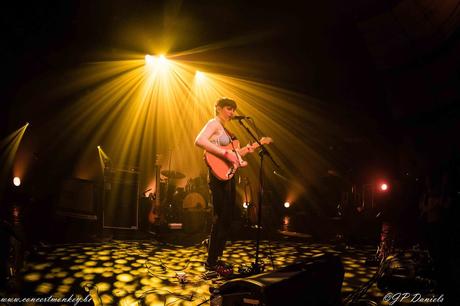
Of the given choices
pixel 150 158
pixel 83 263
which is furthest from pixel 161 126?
pixel 83 263

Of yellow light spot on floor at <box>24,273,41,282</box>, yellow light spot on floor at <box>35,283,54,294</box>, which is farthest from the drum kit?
yellow light spot on floor at <box>35,283,54,294</box>

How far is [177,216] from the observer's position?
845 cm


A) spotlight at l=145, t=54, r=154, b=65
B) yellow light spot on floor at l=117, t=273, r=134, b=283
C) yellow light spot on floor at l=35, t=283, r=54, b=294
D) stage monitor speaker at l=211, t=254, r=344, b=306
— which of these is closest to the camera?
stage monitor speaker at l=211, t=254, r=344, b=306

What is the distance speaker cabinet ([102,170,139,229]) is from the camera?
6.56m

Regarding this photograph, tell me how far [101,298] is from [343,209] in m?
7.40

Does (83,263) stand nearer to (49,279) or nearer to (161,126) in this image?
(49,279)

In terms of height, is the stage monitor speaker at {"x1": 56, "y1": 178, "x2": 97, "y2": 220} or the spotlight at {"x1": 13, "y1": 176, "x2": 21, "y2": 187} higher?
the spotlight at {"x1": 13, "y1": 176, "x2": 21, "y2": 187}

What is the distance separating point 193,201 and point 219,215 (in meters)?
5.27

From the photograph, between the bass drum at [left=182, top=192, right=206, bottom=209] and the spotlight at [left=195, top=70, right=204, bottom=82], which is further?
the spotlight at [left=195, top=70, right=204, bottom=82]

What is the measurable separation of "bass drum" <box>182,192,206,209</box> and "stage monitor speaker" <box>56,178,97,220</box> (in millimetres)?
2700

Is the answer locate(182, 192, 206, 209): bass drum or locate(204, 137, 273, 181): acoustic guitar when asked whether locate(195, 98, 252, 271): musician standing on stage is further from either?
locate(182, 192, 206, 209): bass drum

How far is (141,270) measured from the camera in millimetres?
3625

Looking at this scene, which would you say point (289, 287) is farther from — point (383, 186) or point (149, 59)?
point (149, 59)

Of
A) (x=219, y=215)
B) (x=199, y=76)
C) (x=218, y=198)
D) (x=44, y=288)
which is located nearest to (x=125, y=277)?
(x=44, y=288)
